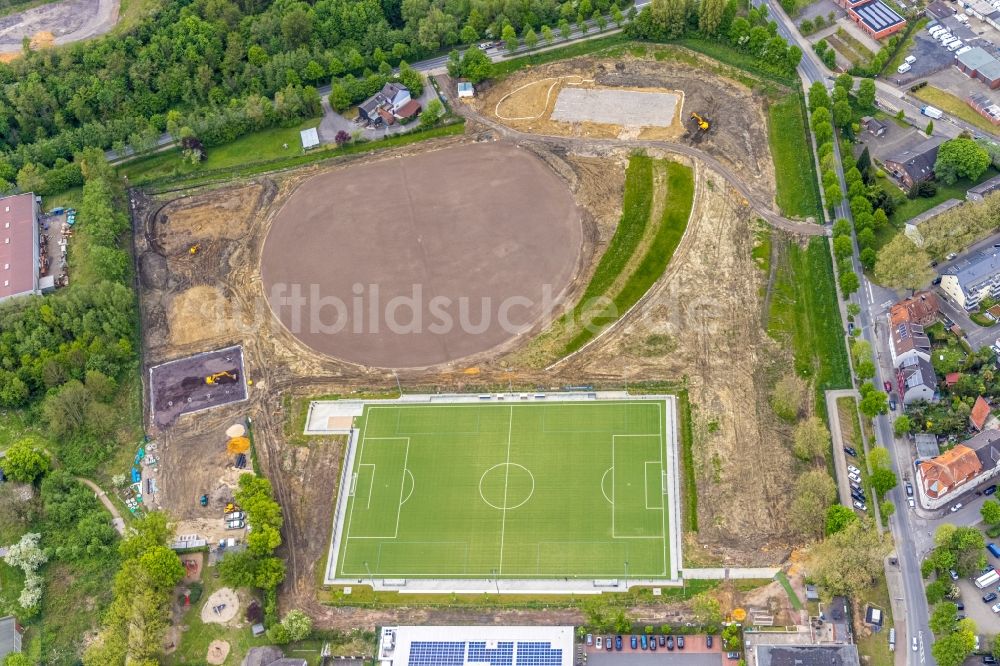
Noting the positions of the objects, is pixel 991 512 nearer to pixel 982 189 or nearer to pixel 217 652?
pixel 982 189

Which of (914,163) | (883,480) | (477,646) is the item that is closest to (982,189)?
(914,163)

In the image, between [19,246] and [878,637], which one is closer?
[878,637]

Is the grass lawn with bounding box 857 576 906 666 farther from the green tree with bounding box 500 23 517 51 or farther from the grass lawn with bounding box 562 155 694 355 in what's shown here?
the green tree with bounding box 500 23 517 51

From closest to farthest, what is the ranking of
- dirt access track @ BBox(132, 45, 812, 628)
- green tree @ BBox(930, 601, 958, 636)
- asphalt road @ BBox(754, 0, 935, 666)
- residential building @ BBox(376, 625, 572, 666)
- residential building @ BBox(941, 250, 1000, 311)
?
green tree @ BBox(930, 601, 958, 636)
asphalt road @ BBox(754, 0, 935, 666)
residential building @ BBox(376, 625, 572, 666)
dirt access track @ BBox(132, 45, 812, 628)
residential building @ BBox(941, 250, 1000, 311)

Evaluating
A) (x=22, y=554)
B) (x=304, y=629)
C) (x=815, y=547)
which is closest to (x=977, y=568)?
(x=815, y=547)

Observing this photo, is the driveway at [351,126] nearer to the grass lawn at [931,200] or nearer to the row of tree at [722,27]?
the row of tree at [722,27]

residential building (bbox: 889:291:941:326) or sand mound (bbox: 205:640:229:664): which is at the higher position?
residential building (bbox: 889:291:941:326)

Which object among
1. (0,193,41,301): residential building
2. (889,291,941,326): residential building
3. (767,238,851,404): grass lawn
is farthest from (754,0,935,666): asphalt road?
(0,193,41,301): residential building
